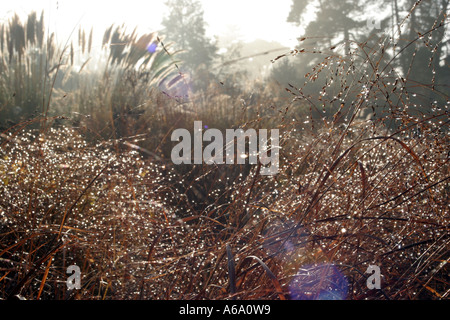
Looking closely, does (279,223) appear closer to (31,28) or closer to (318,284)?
(318,284)

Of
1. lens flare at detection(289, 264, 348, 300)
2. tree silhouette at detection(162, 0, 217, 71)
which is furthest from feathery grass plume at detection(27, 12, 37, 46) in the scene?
tree silhouette at detection(162, 0, 217, 71)

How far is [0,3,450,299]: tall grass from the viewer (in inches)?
39.4

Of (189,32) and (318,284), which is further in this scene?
(189,32)

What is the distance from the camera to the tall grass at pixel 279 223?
1.00 m

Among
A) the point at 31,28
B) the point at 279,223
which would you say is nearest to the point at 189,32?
the point at 31,28

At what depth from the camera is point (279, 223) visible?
1.33 metres

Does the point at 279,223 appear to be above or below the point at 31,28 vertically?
below

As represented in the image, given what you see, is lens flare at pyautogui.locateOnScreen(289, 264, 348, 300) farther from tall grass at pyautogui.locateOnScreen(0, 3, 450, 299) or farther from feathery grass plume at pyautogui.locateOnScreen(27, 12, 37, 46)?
feathery grass plume at pyautogui.locateOnScreen(27, 12, 37, 46)

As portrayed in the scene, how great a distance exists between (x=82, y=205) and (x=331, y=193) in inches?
38.4

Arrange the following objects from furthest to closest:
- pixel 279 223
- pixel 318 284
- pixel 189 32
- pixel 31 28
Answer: pixel 189 32
pixel 31 28
pixel 279 223
pixel 318 284

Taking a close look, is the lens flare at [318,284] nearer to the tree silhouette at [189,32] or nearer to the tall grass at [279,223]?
the tall grass at [279,223]

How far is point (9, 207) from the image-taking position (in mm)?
1419

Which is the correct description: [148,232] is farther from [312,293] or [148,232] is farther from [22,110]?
[22,110]

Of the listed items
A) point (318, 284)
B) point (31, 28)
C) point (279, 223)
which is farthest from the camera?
point (31, 28)
